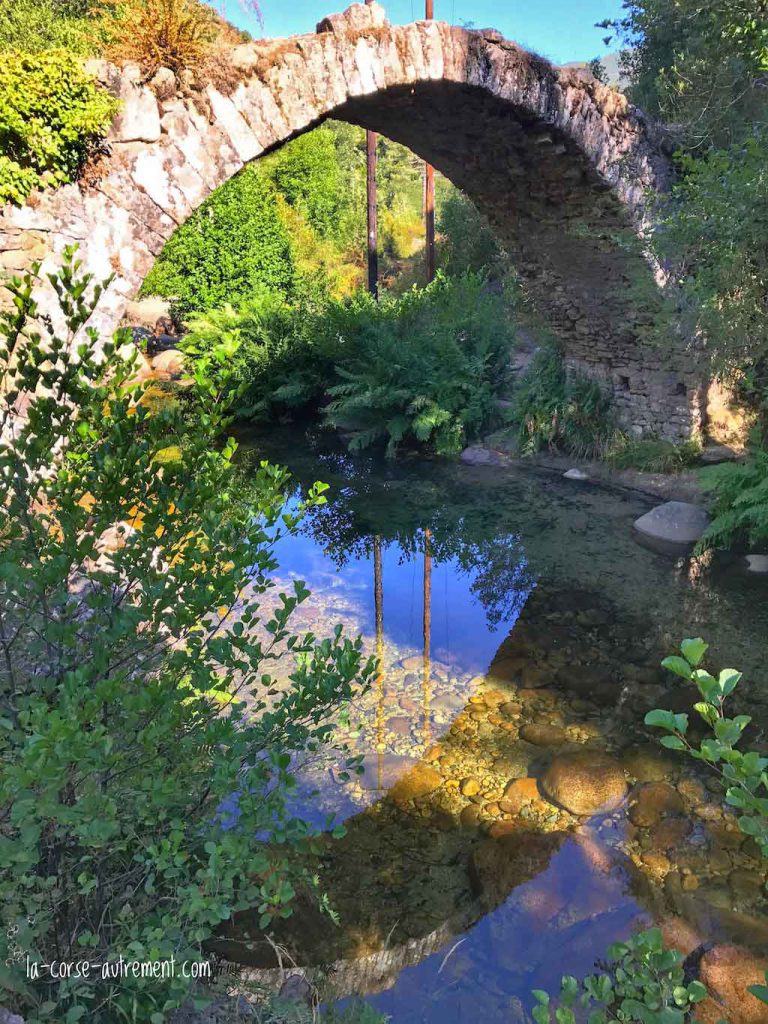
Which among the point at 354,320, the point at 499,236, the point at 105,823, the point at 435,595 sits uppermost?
the point at 499,236

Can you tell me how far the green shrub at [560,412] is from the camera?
848 centimetres

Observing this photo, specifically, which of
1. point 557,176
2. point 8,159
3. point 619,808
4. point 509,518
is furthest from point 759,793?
point 557,176

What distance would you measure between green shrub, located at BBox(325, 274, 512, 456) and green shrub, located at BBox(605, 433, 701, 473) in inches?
70.8

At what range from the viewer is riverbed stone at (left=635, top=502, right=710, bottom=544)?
6344mm

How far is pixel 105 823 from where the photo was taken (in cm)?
132

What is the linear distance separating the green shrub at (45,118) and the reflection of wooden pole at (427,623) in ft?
11.5

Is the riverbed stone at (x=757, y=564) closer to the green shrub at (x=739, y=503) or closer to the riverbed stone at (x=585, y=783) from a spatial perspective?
the green shrub at (x=739, y=503)

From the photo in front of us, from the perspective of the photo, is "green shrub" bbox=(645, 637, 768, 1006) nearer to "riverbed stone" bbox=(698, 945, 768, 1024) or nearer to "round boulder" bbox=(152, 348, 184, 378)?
"riverbed stone" bbox=(698, 945, 768, 1024)

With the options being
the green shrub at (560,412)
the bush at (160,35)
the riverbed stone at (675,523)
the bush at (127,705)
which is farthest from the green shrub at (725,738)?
the green shrub at (560,412)

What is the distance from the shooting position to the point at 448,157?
6.94 metres

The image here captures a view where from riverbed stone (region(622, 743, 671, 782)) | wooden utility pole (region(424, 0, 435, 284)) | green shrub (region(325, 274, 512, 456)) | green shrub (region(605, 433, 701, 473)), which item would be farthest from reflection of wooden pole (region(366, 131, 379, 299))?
riverbed stone (region(622, 743, 671, 782))

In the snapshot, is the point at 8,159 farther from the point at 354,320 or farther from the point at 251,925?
the point at 354,320

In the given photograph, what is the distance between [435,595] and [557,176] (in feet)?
13.8

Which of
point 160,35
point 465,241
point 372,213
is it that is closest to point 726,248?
point 160,35
